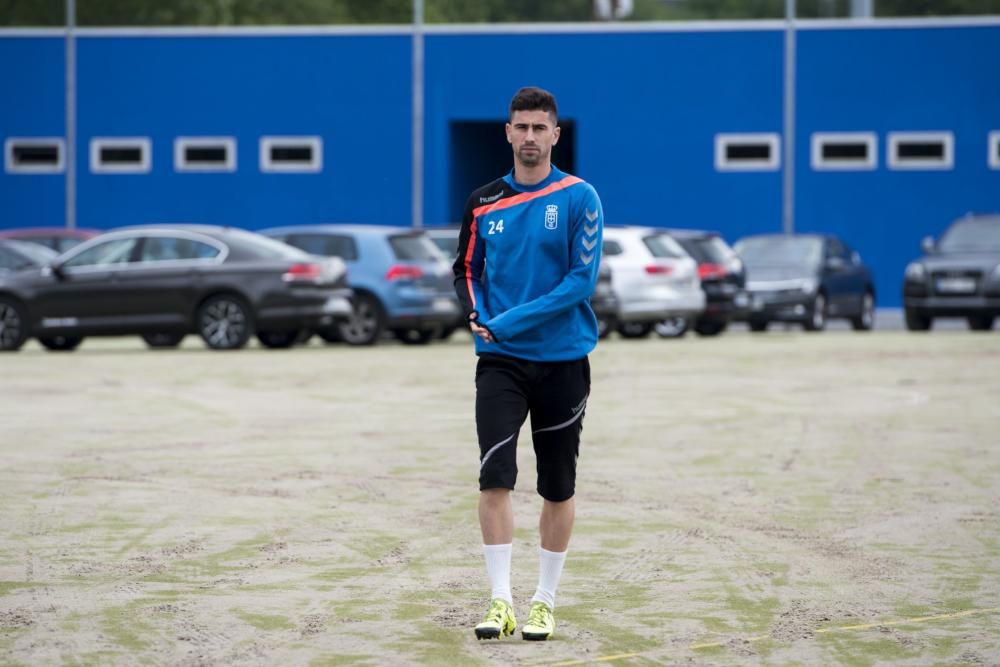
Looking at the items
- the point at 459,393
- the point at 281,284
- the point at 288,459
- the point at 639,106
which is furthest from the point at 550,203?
the point at 639,106

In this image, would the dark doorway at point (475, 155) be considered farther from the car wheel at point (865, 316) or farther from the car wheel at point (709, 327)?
the car wheel at point (709, 327)

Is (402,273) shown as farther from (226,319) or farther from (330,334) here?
(226,319)

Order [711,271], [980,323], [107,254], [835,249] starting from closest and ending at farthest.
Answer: [107,254]
[711,271]
[980,323]
[835,249]

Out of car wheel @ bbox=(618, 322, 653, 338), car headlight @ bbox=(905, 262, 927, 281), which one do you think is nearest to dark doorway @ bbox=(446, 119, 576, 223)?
car wheel @ bbox=(618, 322, 653, 338)

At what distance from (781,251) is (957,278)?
10.1 feet

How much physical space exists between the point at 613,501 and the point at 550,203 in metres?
4.06

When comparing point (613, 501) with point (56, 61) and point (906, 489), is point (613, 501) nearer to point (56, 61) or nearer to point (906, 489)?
point (906, 489)

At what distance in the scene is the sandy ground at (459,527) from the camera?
677cm

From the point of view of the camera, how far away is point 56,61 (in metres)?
40.9

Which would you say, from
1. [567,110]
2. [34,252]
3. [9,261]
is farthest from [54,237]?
[567,110]

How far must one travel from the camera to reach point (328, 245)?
2688 cm

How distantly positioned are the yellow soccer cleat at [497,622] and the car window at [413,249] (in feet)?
65.0

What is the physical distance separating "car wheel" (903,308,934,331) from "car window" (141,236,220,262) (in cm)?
1094

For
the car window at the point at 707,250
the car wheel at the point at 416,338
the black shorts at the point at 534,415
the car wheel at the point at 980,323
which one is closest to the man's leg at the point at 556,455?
the black shorts at the point at 534,415
